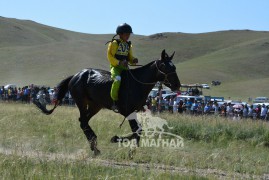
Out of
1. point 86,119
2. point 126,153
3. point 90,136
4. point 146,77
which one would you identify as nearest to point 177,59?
point 86,119

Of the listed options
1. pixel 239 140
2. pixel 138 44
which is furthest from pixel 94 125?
pixel 138 44

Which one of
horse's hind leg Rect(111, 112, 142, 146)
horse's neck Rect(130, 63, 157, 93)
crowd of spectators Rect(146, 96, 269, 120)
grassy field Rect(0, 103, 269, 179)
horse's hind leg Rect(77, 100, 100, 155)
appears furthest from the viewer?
crowd of spectators Rect(146, 96, 269, 120)

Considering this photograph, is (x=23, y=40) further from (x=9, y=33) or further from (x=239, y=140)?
(x=239, y=140)

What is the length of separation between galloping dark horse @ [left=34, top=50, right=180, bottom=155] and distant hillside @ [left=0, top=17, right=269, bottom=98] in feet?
176

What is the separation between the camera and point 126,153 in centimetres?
1005

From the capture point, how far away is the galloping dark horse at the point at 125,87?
33.8ft

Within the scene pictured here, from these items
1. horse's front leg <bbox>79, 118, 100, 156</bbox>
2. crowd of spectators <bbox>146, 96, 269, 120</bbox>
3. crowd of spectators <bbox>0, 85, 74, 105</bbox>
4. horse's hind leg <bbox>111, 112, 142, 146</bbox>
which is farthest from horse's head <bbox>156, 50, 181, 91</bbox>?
crowd of spectators <bbox>0, 85, 74, 105</bbox>

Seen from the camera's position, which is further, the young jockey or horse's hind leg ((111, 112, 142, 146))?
the young jockey

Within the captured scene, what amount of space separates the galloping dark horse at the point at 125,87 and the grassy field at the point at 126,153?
809 mm

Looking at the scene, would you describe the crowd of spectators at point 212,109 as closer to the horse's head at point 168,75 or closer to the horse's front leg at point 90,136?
the horse's front leg at point 90,136

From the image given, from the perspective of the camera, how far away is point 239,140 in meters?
14.2

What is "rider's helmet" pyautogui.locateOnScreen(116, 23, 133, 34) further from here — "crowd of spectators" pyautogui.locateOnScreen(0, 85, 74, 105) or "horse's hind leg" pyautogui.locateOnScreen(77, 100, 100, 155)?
"crowd of spectators" pyautogui.locateOnScreen(0, 85, 74, 105)

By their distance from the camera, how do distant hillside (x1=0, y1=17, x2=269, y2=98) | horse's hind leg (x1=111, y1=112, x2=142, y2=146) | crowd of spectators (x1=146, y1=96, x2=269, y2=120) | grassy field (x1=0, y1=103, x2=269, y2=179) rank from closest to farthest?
grassy field (x1=0, y1=103, x2=269, y2=179), horse's hind leg (x1=111, y1=112, x2=142, y2=146), crowd of spectators (x1=146, y1=96, x2=269, y2=120), distant hillside (x1=0, y1=17, x2=269, y2=98)

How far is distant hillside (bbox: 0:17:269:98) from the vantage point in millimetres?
76625
